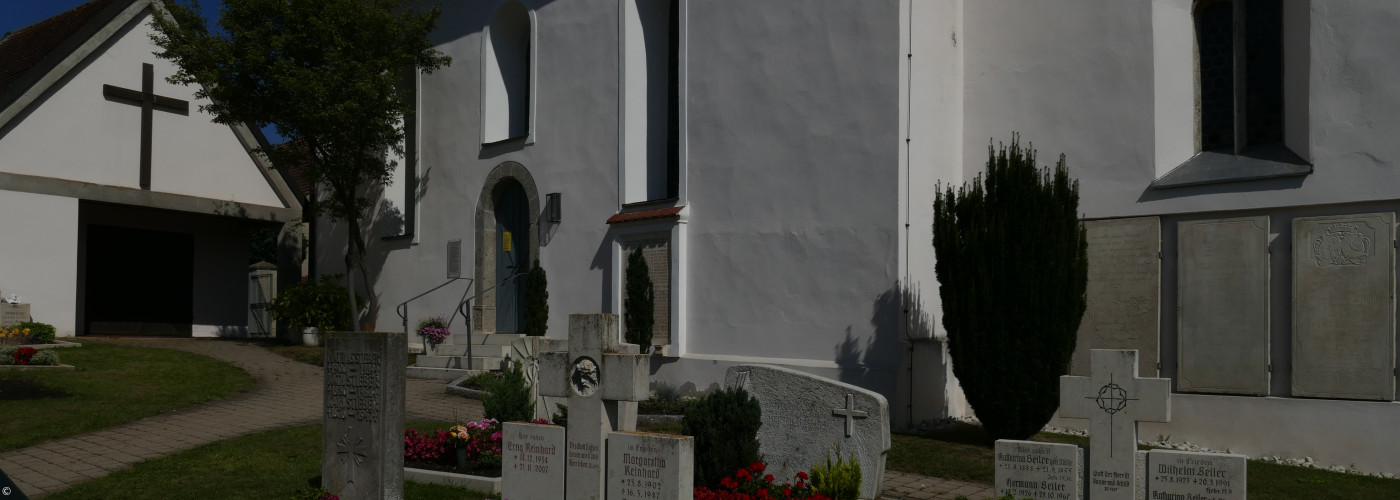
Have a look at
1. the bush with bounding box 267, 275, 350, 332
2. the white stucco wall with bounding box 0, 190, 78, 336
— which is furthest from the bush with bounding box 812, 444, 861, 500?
the white stucco wall with bounding box 0, 190, 78, 336

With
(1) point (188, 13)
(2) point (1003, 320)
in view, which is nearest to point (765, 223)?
(2) point (1003, 320)

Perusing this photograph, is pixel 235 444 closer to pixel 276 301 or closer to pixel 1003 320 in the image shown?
pixel 1003 320

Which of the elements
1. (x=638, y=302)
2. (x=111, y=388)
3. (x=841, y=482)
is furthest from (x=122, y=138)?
(x=841, y=482)

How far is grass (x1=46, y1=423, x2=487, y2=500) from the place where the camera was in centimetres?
837

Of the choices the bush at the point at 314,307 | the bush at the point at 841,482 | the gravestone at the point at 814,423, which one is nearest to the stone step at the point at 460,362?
the bush at the point at 314,307

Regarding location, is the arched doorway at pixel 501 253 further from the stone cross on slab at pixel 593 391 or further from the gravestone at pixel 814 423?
the stone cross on slab at pixel 593 391

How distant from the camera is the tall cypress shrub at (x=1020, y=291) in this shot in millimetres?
10664

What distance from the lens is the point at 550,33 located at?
17.5 metres

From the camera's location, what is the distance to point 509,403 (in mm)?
9977

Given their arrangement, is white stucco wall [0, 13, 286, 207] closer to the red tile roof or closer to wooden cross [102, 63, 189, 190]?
wooden cross [102, 63, 189, 190]

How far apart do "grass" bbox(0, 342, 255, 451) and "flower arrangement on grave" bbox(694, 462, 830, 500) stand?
7596mm

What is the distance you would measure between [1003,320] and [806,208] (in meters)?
3.50

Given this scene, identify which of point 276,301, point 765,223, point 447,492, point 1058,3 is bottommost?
point 447,492

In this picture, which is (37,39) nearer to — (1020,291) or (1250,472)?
(1020,291)
